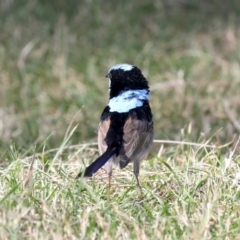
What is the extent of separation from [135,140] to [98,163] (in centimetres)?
41

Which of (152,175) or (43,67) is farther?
(43,67)

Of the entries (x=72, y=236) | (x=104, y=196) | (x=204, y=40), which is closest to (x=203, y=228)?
(x=72, y=236)

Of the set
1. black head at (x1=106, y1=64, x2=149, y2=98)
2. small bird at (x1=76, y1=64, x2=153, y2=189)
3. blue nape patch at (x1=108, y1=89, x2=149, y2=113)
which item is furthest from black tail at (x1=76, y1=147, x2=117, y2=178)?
black head at (x1=106, y1=64, x2=149, y2=98)

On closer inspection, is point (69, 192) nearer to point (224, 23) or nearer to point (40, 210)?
point (40, 210)

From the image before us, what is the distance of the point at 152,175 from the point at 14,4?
4.73m

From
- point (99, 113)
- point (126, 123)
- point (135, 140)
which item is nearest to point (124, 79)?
point (126, 123)

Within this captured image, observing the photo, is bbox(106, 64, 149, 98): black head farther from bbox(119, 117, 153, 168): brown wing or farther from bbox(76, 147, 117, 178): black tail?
bbox(76, 147, 117, 178): black tail

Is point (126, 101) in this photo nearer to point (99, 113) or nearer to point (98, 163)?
point (98, 163)

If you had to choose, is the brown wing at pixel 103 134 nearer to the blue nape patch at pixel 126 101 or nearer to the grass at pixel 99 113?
the blue nape patch at pixel 126 101

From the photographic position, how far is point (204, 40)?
867 cm

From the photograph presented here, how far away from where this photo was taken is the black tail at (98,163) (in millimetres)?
4180

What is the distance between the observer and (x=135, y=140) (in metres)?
4.61

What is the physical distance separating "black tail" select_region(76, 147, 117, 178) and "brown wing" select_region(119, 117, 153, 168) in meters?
0.06

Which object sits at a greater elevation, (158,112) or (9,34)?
(9,34)
